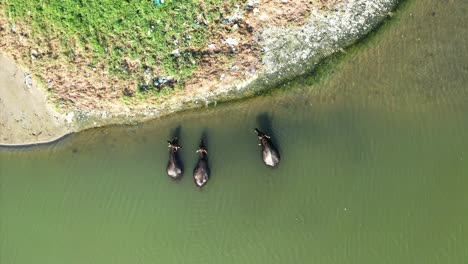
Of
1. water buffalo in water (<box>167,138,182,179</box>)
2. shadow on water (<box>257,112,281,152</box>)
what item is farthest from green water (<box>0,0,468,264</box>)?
water buffalo in water (<box>167,138,182,179</box>)

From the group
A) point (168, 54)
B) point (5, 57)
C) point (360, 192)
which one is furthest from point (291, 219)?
point (5, 57)

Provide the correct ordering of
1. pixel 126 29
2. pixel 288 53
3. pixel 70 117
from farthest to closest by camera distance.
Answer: pixel 70 117 → pixel 288 53 → pixel 126 29

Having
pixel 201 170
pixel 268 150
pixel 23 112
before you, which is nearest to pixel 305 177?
pixel 268 150

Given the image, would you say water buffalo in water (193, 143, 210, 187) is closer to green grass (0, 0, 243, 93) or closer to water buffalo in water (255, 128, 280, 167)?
water buffalo in water (255, 128, 280, 167)

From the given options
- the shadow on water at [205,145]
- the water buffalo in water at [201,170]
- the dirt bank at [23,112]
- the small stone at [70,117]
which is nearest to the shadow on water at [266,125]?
the shadow on water at [205,145]

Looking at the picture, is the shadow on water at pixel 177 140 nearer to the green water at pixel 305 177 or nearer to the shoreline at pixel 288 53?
the green water at pixel 305 177

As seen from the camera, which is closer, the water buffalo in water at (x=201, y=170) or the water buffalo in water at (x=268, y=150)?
the water buffalo in water at (x=268, y=150)

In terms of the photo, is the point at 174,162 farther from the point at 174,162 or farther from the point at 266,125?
the point at 266,125
